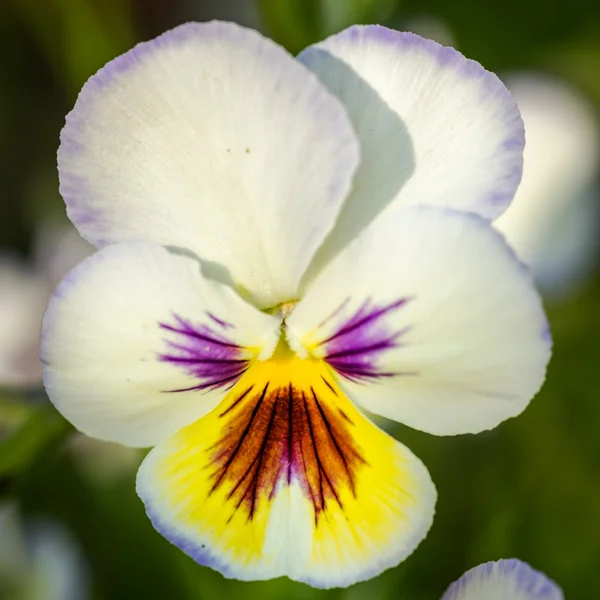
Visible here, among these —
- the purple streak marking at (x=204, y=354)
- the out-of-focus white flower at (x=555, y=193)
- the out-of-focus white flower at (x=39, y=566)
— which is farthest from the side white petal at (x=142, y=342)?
the out-of-focus white flower at (x=555, y=193)

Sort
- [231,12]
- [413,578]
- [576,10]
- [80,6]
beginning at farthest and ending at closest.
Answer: [231,12] → [576,10] → [80,6] → [413,578]

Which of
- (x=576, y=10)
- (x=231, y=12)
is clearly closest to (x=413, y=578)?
(x=576, y=10)

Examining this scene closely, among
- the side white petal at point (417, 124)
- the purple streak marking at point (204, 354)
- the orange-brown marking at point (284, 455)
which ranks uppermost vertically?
the side white petal at point (417, 124)

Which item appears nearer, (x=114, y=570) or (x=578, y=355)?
(x=114, y=570)

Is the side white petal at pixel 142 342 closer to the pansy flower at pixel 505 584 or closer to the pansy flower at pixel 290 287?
the pansy flower at pixel 290 287

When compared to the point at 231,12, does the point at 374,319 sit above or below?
above

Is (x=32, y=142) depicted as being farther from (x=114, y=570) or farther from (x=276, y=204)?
(x=276, y=204)
